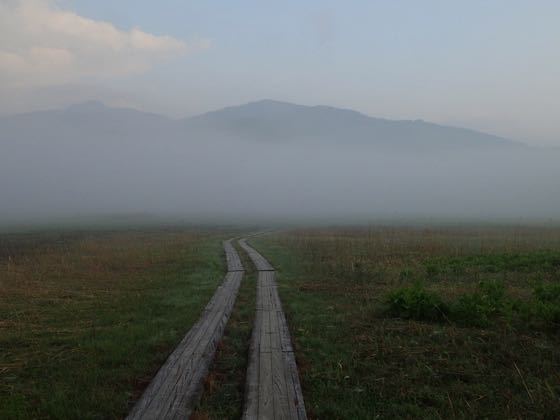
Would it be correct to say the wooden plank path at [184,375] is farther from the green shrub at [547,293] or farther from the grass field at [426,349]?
the green shrub at [547,293]

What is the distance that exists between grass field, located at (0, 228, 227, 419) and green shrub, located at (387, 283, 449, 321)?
4.58 m

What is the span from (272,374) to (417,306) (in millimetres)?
4800

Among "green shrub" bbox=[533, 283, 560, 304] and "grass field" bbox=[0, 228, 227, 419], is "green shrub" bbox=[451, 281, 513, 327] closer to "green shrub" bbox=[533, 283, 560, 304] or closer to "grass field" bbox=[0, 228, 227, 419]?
"green shrub" bbox=[533, 283, 560, 304]

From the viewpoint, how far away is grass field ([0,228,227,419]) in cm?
564

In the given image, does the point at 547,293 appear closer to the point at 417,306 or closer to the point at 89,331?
the point at 417,306

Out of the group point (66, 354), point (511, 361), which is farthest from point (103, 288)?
point (511, 361)

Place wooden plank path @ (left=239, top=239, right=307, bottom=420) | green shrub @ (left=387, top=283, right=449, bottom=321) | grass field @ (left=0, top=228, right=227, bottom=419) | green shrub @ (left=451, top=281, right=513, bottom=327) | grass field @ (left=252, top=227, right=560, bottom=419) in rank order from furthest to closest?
green shrub @ (left=387, top=283, right=449, bottom=321) → green shrub @ (left=451, top=281, right=513, bottom=327) → grass field @ (left=0, top=228, right=227, bottom=419) → grass field @ (left=252, top=227, right=560, bottom=419) → wooden plank path @ (left=239, top=239, right=307, bottom=420)

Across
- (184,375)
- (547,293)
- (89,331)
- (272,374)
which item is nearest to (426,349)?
(272,374)

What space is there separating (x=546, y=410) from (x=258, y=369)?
141 inches

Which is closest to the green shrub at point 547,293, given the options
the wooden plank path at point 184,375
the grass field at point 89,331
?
the wooden plank path at point 184,375

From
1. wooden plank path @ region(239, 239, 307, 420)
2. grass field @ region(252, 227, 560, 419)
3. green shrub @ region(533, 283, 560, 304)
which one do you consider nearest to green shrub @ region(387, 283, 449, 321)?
grass field @ region(252, 227, 560, 419)

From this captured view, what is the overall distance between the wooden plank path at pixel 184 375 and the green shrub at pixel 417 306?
3.85 m

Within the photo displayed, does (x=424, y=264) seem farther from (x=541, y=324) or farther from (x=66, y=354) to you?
(x=66, y=354)

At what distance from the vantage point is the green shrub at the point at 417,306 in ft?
31.1
